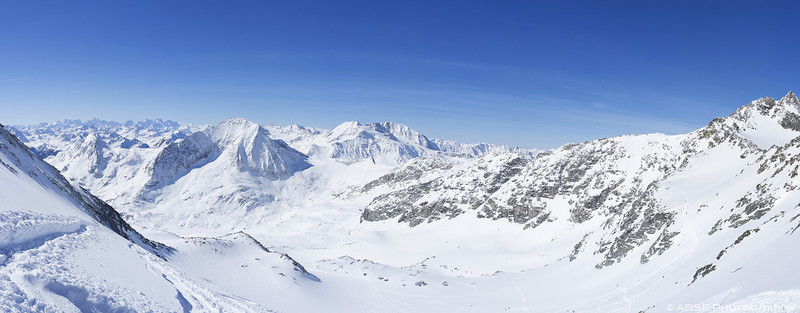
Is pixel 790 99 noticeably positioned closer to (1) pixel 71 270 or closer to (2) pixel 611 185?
(2) pixel 611 185

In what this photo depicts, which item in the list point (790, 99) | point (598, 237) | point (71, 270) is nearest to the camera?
point (71, 270)

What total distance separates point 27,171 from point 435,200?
13974cm

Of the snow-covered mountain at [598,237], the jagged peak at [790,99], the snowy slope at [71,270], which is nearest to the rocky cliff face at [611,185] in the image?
the jagged peak at [790,99]

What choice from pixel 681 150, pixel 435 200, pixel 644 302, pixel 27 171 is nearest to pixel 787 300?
pixel 644 302

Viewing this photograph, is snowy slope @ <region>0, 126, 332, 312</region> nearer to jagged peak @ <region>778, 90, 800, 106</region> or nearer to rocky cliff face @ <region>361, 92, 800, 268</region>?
rocky cliff face @ <region>361, 92, 800, 268</region>

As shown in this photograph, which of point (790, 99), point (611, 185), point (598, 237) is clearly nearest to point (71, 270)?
point (598, 237)

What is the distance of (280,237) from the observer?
180500 mm

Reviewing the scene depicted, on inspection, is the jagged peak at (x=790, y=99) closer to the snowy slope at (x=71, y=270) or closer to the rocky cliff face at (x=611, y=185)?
the rocky cliff face at (x=611, y=185)

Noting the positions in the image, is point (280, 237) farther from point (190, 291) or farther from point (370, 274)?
point (190, 291)

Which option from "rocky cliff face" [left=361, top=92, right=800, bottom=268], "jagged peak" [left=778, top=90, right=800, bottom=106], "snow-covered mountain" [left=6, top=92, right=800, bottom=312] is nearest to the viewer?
"snow-covered mountain" [left=6, top=92, right=800, bottom=312]

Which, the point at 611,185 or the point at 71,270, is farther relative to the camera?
the point at 611,185

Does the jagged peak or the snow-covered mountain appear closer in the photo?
the snow-covered mountain

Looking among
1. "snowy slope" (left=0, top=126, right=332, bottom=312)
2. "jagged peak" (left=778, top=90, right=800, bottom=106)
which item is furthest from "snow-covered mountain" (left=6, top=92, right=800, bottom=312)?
"snowy slope" (left=0, top=126, right=332, bottom=312)

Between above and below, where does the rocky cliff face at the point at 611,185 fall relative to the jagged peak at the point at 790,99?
below
